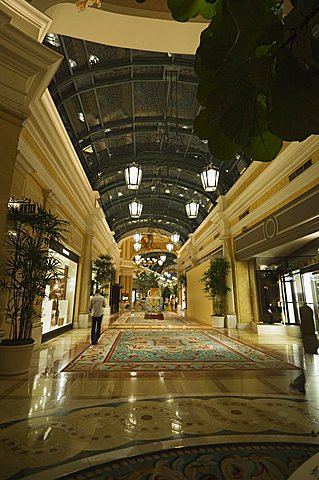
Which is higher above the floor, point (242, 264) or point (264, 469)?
point (242, 264)

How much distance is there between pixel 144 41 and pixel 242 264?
6816 millimetres

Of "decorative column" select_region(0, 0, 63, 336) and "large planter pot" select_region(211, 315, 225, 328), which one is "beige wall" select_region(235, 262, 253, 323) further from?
"decorative column" select_region(0, 0, 63, 336)

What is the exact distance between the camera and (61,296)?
7055 mm

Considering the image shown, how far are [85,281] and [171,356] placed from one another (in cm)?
502

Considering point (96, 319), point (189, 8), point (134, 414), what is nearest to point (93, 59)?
point (96, 319)

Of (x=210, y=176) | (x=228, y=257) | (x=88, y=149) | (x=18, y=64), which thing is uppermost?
(x=88, y=149)

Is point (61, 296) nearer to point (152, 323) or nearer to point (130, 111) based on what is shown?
point (152, 323)

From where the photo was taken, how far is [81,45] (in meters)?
4.83

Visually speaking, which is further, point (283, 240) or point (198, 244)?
point (198, 244)

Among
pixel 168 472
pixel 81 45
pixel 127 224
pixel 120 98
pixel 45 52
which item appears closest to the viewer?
pixel 168 472

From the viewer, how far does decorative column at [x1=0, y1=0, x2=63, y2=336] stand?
2.06 meters

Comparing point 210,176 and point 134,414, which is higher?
point 210,176

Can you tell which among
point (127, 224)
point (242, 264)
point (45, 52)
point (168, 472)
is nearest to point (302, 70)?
point (168, 472)

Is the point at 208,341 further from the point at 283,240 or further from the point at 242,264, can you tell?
the point at 242,264
